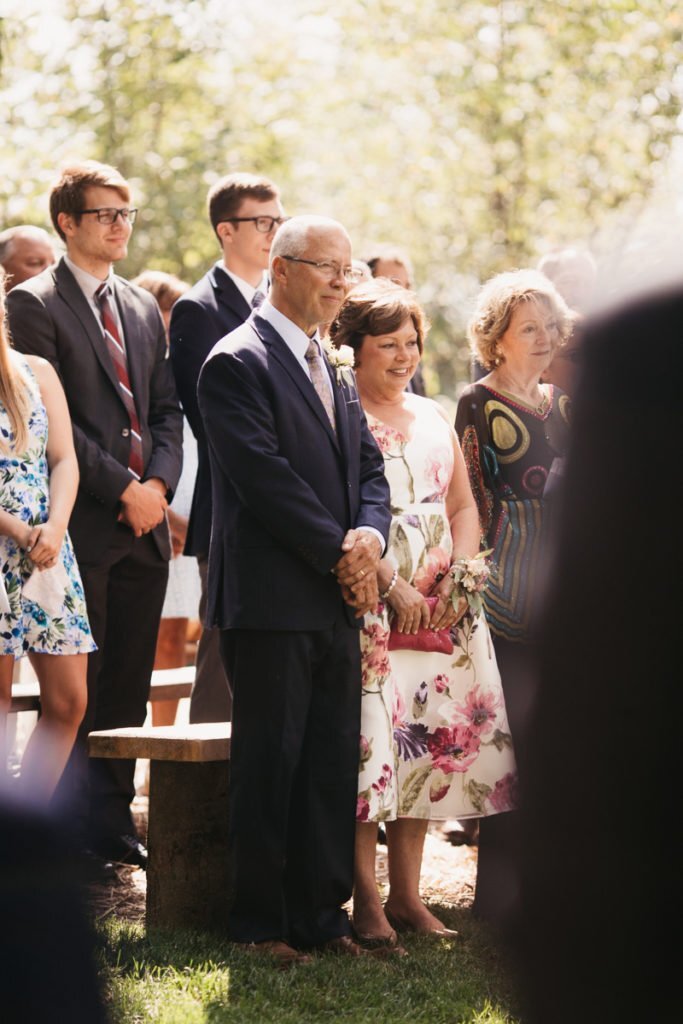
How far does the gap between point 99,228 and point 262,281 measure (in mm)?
740

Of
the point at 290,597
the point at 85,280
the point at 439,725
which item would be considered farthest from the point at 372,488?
the point at 85,280

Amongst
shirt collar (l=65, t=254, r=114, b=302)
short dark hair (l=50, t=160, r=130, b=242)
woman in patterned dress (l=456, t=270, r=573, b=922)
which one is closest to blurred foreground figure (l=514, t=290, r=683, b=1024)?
woman in patterned dress (l=456, t=270, r=573, b=922)

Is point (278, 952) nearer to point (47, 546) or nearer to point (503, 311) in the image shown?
point (47, 546)

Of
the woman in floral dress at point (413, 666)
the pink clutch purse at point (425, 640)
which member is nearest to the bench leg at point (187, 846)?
the woman in floral dress at point (413, 666)

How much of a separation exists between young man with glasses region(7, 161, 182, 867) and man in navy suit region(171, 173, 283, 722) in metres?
0.14

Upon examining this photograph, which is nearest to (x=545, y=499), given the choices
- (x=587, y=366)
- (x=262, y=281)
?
(x=262, y=281)

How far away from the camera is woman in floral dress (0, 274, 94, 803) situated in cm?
518

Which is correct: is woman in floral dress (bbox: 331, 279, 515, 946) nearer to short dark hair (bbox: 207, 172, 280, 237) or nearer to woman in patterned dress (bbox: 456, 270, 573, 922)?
woman in patterned dress (bbox: 456, 270, 573, 922)

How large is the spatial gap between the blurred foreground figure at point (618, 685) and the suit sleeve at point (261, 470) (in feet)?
11.0

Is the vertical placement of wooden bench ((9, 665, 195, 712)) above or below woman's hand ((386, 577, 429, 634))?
below

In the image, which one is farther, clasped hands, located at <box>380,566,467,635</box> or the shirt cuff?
clasped hands, located at <box>380,566,467,635</box>

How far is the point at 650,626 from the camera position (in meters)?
1.30

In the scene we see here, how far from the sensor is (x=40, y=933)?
1.29 meters

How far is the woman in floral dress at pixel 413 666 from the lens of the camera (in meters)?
5.06
